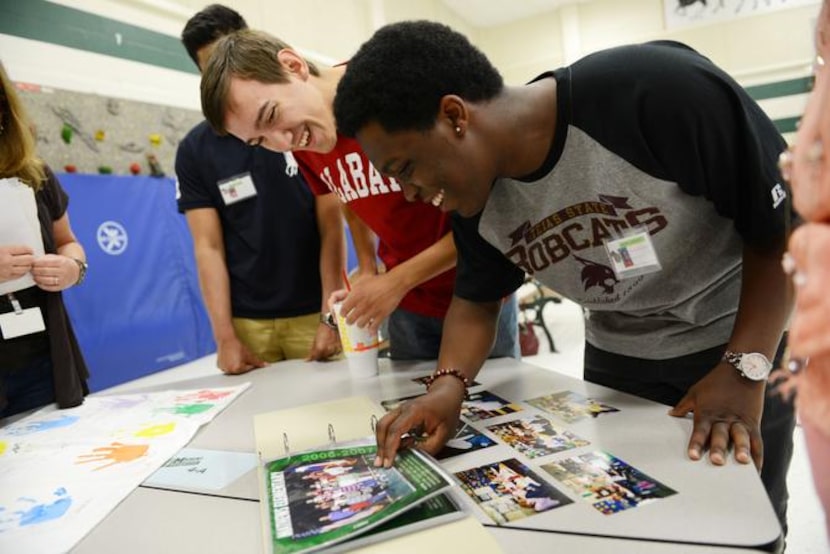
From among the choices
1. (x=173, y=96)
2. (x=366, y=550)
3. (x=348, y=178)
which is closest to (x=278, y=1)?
(x=173, y=96)

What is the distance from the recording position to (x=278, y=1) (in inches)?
169

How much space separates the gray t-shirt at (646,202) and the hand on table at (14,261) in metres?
0.96

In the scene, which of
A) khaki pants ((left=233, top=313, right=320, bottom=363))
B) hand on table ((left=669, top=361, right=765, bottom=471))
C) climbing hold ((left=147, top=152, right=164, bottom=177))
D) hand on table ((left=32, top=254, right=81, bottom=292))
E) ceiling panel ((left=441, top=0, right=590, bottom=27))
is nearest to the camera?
hand on table ((left=669, top=361, right=765, bottom=471))

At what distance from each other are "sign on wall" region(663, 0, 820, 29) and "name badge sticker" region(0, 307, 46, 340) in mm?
7536

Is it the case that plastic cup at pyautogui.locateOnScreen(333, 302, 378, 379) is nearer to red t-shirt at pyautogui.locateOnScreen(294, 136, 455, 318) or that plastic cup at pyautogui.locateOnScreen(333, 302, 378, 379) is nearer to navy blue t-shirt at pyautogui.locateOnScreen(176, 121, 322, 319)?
red t-shirt at pyautogui.locateOnScreen(294, 136, 455, 318)

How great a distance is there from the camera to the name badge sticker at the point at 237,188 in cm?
174

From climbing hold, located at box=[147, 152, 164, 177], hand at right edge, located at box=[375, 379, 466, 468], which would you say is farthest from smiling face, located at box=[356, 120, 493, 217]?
climbing hold, located at box=[147, 152, 164, 177]

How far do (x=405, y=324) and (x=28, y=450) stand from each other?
83 cm

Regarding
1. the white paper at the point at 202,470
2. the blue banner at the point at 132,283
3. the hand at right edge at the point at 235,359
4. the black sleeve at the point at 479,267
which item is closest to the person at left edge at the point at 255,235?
the hand at right edge at the point at 235,359

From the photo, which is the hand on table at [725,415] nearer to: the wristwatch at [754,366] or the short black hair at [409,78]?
the wristwatch at [754,366]

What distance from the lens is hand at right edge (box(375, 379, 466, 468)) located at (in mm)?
778

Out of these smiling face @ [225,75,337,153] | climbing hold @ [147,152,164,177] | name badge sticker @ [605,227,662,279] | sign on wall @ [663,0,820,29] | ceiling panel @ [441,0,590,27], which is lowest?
name badge sticker @ [605,227,662,279]

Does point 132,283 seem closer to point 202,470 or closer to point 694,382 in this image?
point 202,470

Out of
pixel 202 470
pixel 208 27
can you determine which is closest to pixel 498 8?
pixel 208 27
